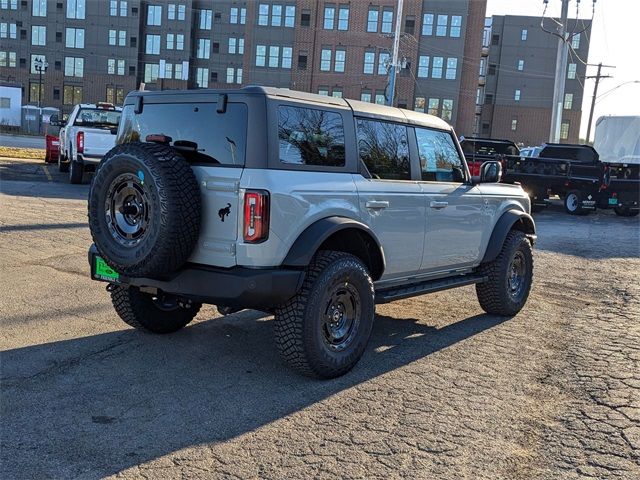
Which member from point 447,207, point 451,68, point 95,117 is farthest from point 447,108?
point 447,207

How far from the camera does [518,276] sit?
7035 mm

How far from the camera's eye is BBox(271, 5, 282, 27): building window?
58.0m

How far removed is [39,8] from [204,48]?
19.5m

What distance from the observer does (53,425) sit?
3678 millimetres

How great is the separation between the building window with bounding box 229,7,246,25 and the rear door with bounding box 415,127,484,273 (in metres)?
62.4

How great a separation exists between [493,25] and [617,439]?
7150 cm

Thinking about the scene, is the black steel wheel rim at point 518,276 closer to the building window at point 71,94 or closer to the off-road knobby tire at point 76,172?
the off-road knobby tire at point 76,172

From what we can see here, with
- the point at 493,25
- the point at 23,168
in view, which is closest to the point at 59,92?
the point at 493,25

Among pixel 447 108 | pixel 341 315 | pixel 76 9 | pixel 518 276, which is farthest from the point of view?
pixel 76 9

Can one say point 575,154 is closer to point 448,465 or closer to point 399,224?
point 399,224

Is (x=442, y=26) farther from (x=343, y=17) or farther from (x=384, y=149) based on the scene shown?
(x=384, y=149)

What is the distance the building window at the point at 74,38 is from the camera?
67.8 metres

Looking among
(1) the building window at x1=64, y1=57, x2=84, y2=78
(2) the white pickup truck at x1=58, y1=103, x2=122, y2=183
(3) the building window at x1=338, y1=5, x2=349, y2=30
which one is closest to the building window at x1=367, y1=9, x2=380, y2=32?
(3) the building window at x1=338, y1=5, x2=349, y2=30

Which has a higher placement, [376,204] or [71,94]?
[71,94]
